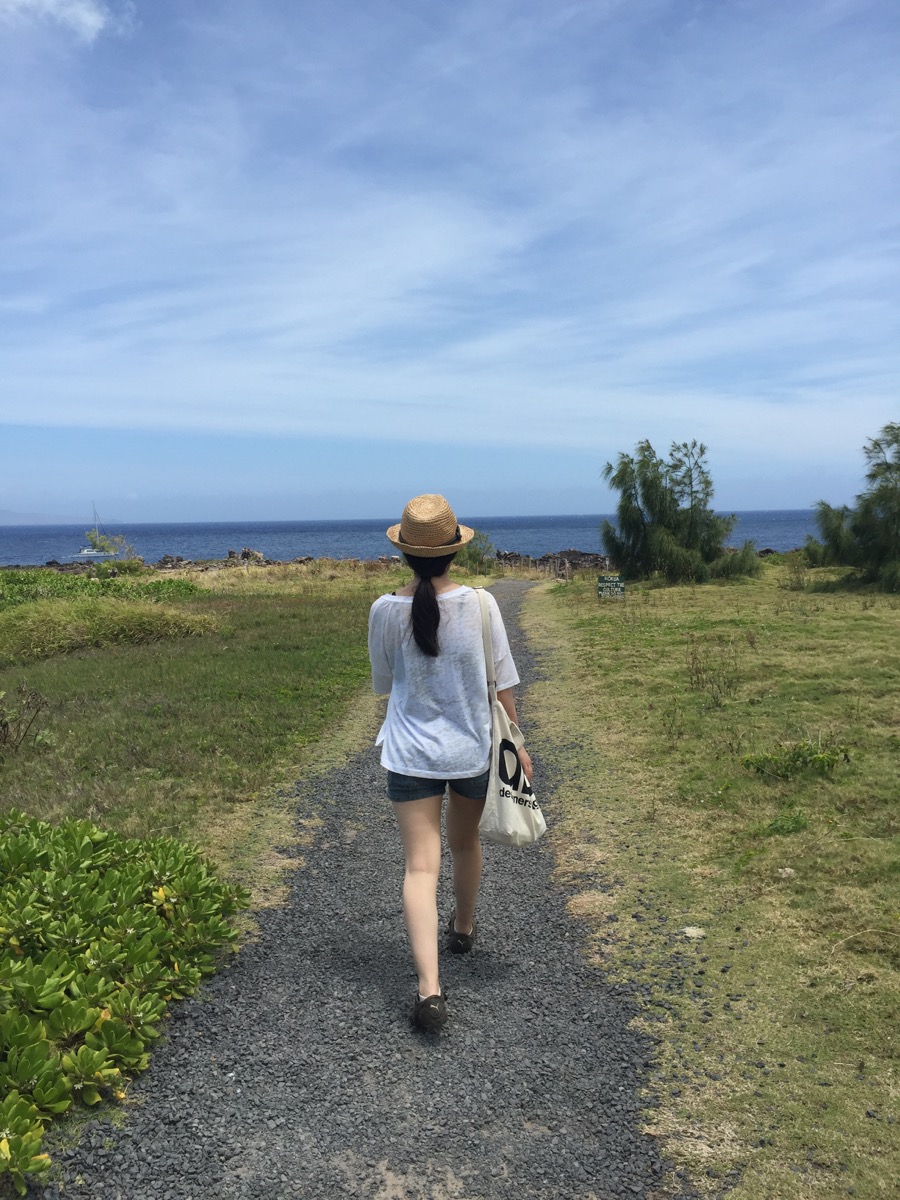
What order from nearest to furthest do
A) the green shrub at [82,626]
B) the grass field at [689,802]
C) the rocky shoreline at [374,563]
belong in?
the grass field at [689,802]
the green shrub at [82,626]
the rocky shoreline at [374,563]

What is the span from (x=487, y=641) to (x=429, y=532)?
50 cm

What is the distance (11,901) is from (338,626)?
524 inches

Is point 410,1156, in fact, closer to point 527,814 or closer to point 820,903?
point 527,814

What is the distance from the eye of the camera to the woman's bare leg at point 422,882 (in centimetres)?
346

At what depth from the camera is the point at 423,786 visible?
3564 millimetres

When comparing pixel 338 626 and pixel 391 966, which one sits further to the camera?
pixel 338 626

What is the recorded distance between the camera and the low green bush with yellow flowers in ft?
9.31

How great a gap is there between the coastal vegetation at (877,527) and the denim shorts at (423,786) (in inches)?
739

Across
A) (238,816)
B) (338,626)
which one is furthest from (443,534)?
(338,626)

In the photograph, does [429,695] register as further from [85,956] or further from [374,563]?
[374,563]

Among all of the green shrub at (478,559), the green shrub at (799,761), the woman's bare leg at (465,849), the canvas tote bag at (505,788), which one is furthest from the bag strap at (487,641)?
the green shrub at (478,559)

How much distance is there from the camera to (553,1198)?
261 cm

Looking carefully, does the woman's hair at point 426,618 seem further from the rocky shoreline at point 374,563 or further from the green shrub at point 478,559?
the green shrub at point 478,559

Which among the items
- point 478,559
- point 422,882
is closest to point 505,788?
point 422,882
